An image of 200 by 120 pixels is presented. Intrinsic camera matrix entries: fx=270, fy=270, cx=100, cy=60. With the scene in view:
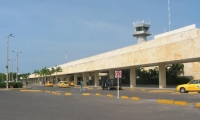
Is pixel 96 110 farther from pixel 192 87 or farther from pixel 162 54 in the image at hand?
pixel 162 54

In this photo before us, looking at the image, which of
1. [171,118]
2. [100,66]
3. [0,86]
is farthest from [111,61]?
[171,118]

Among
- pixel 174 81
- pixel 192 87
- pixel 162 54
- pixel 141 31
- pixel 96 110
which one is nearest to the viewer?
pixel 96 110

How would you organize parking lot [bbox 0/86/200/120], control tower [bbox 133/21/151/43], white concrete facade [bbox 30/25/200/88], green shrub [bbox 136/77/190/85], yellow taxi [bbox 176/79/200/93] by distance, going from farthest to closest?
control tower [bbox 133/21/151/43] → green shrub [bbox 136/77/190/85] → white concrete facade [bbox 30/25/200/88] → yellow taxi [bbox 176/79/200/93] → parking lot [bbox 0/86/200/120]

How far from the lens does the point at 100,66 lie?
6119cm

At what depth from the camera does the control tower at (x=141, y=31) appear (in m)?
109

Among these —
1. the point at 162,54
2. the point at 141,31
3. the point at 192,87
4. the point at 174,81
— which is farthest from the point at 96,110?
the point at 141,31

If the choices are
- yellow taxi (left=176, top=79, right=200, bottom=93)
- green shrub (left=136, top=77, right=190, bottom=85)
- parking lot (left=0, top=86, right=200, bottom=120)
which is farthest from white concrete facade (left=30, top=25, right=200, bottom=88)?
parking lot (left=0, top=86, right=200, bottom=120)

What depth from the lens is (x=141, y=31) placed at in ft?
358

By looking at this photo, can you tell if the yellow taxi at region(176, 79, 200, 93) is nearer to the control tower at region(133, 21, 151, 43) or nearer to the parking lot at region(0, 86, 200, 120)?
the parking lot at region(0, 86, 200, 120)

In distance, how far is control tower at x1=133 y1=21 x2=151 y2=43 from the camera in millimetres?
108950

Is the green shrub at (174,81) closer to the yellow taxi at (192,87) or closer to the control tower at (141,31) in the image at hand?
the yellow taxi at (192,87)

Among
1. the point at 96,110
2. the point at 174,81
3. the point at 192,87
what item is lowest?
the point at 96,110

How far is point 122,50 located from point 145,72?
7531mm

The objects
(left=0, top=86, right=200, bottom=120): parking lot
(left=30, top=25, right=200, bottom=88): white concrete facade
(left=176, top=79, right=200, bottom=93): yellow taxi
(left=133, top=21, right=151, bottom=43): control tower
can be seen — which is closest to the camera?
(left=0, top=86, right=200, bottom=120): parking lot
